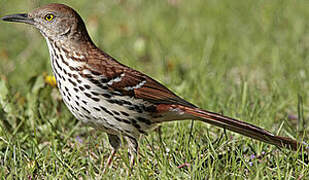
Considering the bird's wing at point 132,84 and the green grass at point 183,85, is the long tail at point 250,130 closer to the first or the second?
the green grass at point 183,85

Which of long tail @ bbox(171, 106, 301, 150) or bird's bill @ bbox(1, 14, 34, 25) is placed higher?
bird's bill @ bbox(1, 14, 34, 25)

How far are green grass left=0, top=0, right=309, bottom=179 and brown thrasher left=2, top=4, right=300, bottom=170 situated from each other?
19cm

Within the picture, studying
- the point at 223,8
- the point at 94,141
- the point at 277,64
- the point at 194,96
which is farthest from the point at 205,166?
the point at 223,8

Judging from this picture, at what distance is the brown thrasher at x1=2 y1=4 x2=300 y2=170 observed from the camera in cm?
380

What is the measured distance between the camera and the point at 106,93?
12.8 feet

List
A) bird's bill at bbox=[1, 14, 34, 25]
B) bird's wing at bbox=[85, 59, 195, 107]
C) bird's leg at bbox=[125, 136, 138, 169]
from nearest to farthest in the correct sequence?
bird's wing at bbox=[85, 59, 195, 107] → bird's leg at bbox=[125, 136, 138, 169] → bird's bill at bbox=[1, 14, 34, 25]

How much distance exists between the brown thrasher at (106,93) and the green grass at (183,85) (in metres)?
0.19

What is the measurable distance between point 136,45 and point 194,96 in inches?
79.6

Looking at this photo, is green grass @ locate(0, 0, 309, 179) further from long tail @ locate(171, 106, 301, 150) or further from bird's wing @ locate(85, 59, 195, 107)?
bird's wing @ locate(85, 59, 195, 107)

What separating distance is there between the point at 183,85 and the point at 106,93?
1.83 meters

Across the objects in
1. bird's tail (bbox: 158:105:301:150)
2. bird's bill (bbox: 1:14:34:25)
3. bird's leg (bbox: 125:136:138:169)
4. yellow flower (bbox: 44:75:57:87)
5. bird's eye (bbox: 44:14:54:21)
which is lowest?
bird's leg (bbox: 125:136:138:169)

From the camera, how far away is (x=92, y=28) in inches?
298

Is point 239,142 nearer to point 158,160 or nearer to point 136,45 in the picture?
point 158,160

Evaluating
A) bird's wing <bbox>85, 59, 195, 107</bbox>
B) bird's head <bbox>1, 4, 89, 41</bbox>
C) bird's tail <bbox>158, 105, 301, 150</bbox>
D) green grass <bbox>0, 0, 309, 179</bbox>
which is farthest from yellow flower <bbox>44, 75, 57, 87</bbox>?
bird's tail <bbox>158, 105, 301, 150</bbox>
